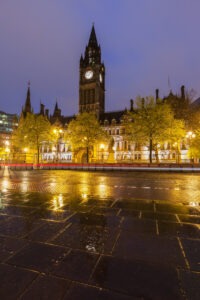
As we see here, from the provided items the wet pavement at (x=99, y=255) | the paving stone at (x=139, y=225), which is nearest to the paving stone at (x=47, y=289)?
the wet pavement at (x=99, y=255)

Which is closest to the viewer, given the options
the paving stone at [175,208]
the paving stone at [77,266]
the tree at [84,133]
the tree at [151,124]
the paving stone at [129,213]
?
the paving stone at [77,266]

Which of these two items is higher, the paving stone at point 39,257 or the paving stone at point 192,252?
the paving stone at point 39,257

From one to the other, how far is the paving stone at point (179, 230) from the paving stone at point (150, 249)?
0.27 m

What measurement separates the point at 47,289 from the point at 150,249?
1493mm

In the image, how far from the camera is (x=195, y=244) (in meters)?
2.55

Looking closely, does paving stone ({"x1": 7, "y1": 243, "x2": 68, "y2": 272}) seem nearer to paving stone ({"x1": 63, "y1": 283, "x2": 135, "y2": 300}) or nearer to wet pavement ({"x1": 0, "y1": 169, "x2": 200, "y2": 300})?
wet pavement ({"x1": 0, "y1": 169, "x2": 200, "y2": 300})

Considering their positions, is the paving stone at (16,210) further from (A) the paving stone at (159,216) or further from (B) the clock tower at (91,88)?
(B) the clock tower at (91,88)

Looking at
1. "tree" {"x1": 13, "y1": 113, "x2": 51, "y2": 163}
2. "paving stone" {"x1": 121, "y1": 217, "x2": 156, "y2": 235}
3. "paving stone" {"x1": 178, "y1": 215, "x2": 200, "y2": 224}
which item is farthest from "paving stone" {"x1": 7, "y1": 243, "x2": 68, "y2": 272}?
"tree" {"x1": 13, "y1": 113, "x2": 51, "y2": 163}

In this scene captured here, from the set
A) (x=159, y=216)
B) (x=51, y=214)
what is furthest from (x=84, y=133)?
(x=159, y=216)

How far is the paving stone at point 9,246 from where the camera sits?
225cm

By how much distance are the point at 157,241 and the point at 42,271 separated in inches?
70.3

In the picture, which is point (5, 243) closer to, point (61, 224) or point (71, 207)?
point (61, 224)

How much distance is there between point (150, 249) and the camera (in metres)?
2.38

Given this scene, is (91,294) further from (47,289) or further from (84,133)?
(84,133)
